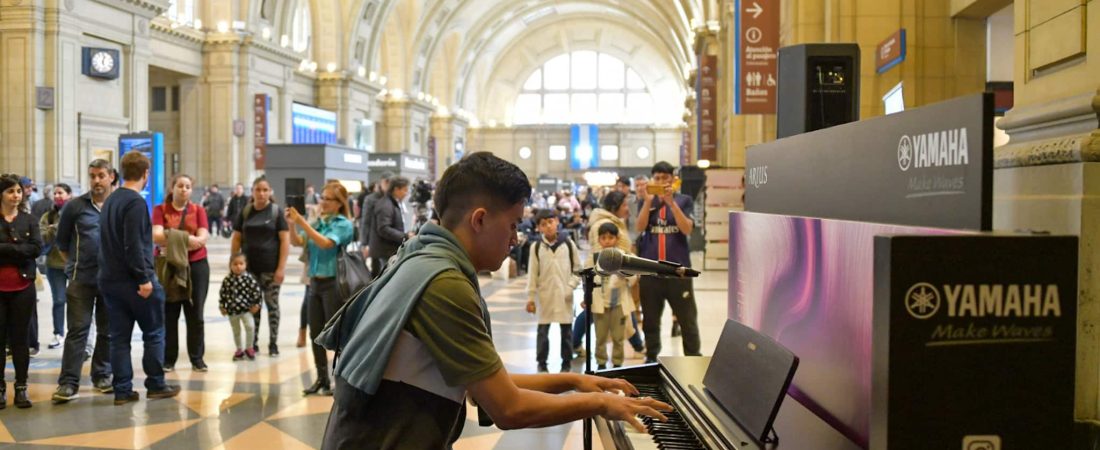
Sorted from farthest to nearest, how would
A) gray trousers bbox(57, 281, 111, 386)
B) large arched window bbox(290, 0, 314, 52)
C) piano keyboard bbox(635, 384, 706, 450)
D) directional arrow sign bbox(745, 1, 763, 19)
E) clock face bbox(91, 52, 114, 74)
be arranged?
large arched window bbox(290, 0, 314, 52) → clock face bbox(91, 52, 114, 74) → directional arrow sign bbox(745, 1, 763, 19) → gray trousers bbox(57, 281, 111, 386) → piano keyboard bbox(635, 384, 706, 450)

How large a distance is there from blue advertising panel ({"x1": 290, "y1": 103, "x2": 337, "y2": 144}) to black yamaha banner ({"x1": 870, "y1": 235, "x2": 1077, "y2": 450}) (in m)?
34.9

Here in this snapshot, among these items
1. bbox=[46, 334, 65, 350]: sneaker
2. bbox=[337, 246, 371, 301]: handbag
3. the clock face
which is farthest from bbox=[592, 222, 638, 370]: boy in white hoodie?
the clock face

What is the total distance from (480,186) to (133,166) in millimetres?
5272

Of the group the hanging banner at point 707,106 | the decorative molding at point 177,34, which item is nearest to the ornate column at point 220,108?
the decorative molding at point 177,34

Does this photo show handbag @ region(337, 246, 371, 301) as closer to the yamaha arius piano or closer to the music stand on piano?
the yamaha arius piano

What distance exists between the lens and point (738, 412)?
9.09ft

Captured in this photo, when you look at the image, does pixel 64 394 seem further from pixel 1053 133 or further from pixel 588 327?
pixel 1053 133

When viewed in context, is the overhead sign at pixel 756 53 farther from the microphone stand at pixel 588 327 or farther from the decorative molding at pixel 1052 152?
the microphone stand at pixel 588 327

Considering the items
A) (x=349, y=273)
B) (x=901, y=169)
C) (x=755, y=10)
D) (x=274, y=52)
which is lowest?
(x=349, y=273)

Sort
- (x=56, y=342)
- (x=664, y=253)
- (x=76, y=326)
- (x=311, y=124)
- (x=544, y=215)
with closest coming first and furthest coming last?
1. (x=76, y=326)
2. (x=664, y=253)
3. (x=544, y=215)
4. (x=56, y=342)
5. (x=311, y=124)

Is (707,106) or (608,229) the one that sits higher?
(707,106)

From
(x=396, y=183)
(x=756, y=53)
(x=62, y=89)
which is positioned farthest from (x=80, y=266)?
(x=62, y=89)

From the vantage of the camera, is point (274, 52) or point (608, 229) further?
point (274, 52)

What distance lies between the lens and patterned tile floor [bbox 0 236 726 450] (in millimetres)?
6035
